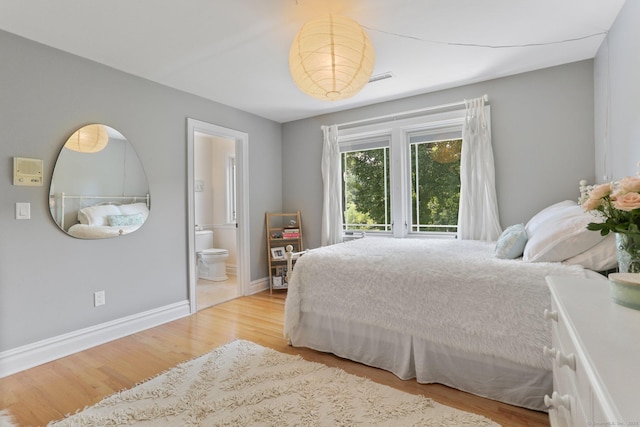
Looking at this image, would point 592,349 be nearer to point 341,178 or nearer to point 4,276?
point 4,276

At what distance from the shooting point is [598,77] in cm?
265

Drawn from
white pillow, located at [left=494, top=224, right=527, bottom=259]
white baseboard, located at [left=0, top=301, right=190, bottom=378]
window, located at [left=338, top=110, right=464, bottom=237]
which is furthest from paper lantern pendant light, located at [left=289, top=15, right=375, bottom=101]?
white baseboard, located at [left=0, top=301, right=190, bottom=378]

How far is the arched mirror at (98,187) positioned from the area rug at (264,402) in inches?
58.7

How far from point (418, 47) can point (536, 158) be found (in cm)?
163

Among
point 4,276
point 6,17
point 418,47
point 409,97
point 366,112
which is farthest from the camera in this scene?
point 366,112

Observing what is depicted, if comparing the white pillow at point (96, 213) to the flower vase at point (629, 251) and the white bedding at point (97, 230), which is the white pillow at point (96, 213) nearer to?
the white bedding at point (97, 230)

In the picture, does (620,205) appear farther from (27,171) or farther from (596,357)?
(27,171)

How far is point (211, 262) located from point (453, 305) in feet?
13.5

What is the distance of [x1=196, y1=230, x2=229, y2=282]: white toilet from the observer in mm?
5057

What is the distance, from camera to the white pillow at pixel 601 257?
1.68m

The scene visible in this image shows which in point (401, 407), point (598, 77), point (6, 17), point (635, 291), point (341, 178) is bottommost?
point (401, 407)

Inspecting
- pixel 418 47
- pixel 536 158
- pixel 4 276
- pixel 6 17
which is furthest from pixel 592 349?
pixel 6 17

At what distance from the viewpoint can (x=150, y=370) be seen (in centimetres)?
226

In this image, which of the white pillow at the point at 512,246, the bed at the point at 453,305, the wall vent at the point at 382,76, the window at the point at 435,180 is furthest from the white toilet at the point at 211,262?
the white pillow at the point at 512,246
